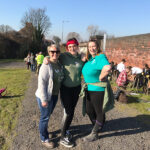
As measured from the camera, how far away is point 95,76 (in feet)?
7.77

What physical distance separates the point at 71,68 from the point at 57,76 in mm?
273

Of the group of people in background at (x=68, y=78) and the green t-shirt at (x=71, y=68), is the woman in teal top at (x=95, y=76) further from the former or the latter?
the green t-shirt at (x=71, y=68)

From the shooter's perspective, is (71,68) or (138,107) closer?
(71,68)

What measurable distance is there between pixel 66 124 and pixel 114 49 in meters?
9.27

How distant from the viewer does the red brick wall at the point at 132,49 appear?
7517 mm

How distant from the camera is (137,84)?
256 inches

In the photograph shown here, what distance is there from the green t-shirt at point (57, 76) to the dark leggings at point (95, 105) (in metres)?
0.63

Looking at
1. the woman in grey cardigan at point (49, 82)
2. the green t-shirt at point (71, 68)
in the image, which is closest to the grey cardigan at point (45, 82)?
the woman in grey cardigan at point (49, 82)

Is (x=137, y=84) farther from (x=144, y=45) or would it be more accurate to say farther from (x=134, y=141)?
(x=134, y=141)

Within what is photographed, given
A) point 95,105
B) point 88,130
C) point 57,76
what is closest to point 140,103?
point 88,130

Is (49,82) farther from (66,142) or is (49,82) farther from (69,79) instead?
(66,142)

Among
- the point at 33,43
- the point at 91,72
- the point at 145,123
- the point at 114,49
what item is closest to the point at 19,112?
the point at 91,72

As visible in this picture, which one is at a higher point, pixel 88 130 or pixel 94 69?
pixel 94 69

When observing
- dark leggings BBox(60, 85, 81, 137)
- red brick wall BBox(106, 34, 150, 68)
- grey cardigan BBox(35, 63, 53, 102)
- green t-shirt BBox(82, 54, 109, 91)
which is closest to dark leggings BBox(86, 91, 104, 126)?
green t-shirt BBox(82, 54, 109, 91)
